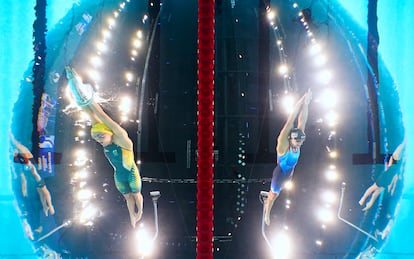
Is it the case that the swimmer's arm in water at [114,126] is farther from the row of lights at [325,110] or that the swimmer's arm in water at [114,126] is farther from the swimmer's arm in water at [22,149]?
the row of lights at [325,110]

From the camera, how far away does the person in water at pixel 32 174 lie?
1521 millimetres

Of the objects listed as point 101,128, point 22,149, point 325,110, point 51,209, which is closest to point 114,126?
point 101,128

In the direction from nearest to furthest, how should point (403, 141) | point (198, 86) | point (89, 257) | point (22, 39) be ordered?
point (198, 86), point (89, 257), point (403, 141), point (22, 39)

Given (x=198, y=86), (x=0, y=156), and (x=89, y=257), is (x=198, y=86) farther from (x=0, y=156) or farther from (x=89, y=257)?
(x=0, y=156)

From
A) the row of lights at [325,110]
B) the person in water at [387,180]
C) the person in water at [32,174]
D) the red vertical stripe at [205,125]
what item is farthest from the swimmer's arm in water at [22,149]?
the person in water at [387,180]

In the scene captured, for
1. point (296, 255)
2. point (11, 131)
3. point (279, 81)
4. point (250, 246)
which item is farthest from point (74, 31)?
point (296, 255)

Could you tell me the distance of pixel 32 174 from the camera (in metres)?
1.62

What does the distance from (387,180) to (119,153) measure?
114 centimetres

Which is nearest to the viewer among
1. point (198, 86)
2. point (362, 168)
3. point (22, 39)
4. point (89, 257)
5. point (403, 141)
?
point (198, 86)

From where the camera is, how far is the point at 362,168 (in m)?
1.57

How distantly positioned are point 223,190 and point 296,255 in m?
0.39

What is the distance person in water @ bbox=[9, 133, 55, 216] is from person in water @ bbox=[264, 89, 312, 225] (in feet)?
2.81

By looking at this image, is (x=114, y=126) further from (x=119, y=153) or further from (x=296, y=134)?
(x=296, y=134)

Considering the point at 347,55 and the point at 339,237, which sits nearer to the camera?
the point at 339,237
